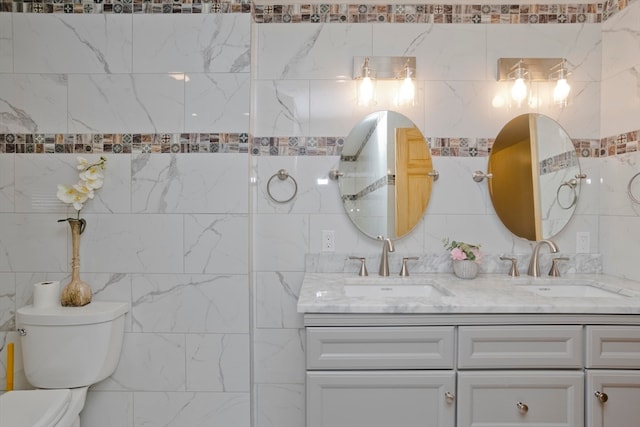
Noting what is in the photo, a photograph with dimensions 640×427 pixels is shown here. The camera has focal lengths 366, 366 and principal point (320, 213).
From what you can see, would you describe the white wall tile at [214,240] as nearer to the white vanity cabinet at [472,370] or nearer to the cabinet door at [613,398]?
the white vanity cabinet at [472,370]

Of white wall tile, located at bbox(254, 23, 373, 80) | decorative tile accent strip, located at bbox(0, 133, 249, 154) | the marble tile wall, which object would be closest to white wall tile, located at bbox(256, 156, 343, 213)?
the marble tile wall

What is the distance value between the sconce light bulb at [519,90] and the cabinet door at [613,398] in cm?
133

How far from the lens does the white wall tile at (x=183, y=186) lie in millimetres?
1815

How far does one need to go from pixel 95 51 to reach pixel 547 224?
2.47 m

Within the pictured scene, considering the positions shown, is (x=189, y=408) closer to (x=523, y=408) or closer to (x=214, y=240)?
(x=214, y=240)

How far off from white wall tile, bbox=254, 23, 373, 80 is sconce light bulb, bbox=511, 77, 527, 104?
Result: 0.79m

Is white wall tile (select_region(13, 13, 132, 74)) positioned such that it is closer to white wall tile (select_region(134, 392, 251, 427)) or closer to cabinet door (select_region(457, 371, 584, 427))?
white wall tile (select_region(134, 392, 251, 427))

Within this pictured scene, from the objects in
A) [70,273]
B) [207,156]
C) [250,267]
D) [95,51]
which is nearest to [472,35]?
[207,156]

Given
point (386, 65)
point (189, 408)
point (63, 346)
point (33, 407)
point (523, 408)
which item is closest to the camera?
point (523, 408)


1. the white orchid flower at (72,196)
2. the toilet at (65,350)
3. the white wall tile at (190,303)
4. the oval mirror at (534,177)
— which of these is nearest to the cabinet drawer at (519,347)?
the oval mirror at (534,177)

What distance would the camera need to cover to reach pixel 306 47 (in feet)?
6.41

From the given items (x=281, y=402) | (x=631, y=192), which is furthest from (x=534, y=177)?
(x=281, y=402)

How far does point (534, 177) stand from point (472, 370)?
1133mm

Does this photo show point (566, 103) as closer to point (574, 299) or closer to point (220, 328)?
point (574, 299)
